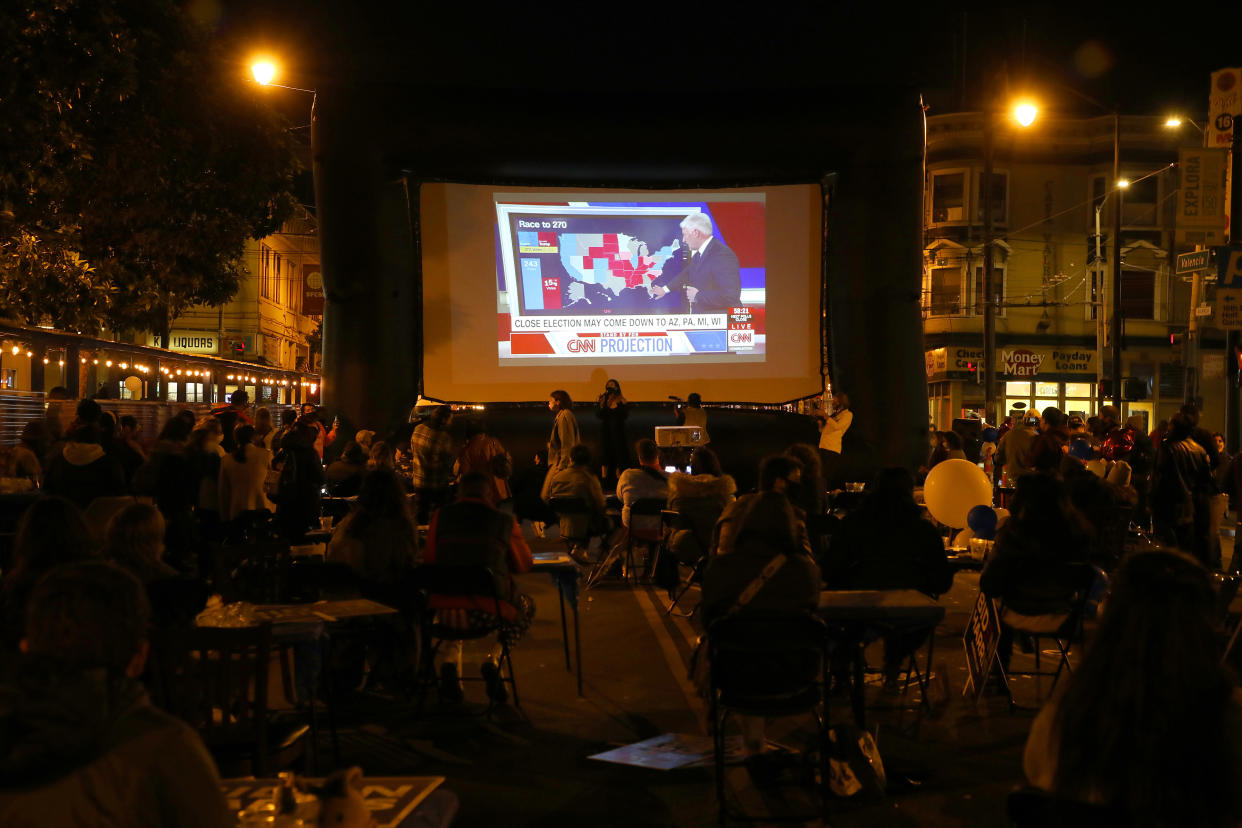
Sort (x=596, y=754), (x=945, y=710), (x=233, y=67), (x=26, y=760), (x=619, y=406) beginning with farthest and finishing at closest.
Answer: (x=233, y=67)
(x=619, y=406)
(x=945, y=710)
(x=596, y=754)
(x=26, y=760)

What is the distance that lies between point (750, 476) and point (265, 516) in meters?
8.33

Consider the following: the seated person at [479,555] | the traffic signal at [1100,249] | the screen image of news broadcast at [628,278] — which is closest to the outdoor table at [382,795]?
the seated person at [479,555]

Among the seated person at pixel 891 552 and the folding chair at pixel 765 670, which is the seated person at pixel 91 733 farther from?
the seated person at pixel 891 552

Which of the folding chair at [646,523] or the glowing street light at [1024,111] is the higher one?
the glowing street light at [1024,111]

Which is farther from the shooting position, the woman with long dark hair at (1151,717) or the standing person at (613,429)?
the standing person at (613,429)

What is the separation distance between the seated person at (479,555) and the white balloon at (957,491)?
13.0 feet

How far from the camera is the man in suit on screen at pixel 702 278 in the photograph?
16547mm

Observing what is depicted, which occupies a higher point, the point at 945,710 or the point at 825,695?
the point at 825,695

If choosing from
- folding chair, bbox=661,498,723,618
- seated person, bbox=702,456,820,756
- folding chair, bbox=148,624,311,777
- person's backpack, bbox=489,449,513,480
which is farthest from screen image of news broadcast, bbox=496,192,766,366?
folding chair, bbox=148,624,311,777

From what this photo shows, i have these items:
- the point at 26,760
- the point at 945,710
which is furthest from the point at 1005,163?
the point at 26,760

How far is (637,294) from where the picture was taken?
54.1ft

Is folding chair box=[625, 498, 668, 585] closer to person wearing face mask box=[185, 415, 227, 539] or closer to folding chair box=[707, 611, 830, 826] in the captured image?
person wearing face mask box=[185, 415, 227, 539]

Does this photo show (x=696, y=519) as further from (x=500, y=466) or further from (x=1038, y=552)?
(x=1038, y=552)

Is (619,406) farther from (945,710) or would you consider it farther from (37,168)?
(945,710)
